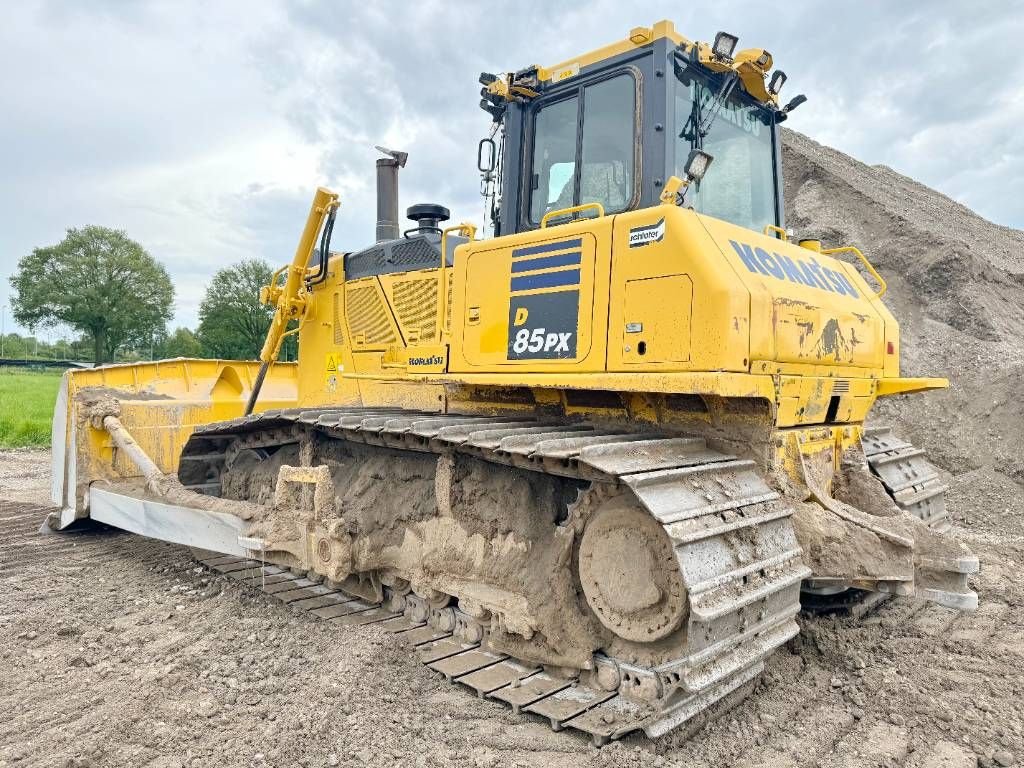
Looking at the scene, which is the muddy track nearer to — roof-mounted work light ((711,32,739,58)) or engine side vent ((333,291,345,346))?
engine side vent ((333,291,345,346))

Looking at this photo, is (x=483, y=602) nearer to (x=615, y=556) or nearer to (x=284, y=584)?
(x=615, y=556)

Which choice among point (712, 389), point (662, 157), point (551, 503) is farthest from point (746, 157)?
point (551, 503)

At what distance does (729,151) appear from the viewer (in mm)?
4484

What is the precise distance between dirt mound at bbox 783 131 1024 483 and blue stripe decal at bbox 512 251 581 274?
7.82 m

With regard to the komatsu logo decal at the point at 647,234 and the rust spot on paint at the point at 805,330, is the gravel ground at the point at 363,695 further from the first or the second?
the komatsu logo decal at the point at 647,234

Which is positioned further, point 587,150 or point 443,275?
point 443,275

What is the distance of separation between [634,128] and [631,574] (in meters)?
2.26

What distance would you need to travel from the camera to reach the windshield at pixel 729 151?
4.01 meters

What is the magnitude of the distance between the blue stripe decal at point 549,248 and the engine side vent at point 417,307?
841 millimetres

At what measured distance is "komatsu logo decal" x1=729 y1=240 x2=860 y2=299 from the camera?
361 centimetres

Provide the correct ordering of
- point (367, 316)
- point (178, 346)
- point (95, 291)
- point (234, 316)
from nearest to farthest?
point (367, 316) < point (234, 316) < point (95, 291) < point (178, 346)

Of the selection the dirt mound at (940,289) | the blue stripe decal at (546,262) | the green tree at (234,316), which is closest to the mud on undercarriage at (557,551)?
the blue stripe decal at (546,262)

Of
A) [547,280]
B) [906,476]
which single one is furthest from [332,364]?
[906,476]

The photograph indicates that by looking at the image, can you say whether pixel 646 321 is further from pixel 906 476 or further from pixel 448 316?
pixel 906 476
